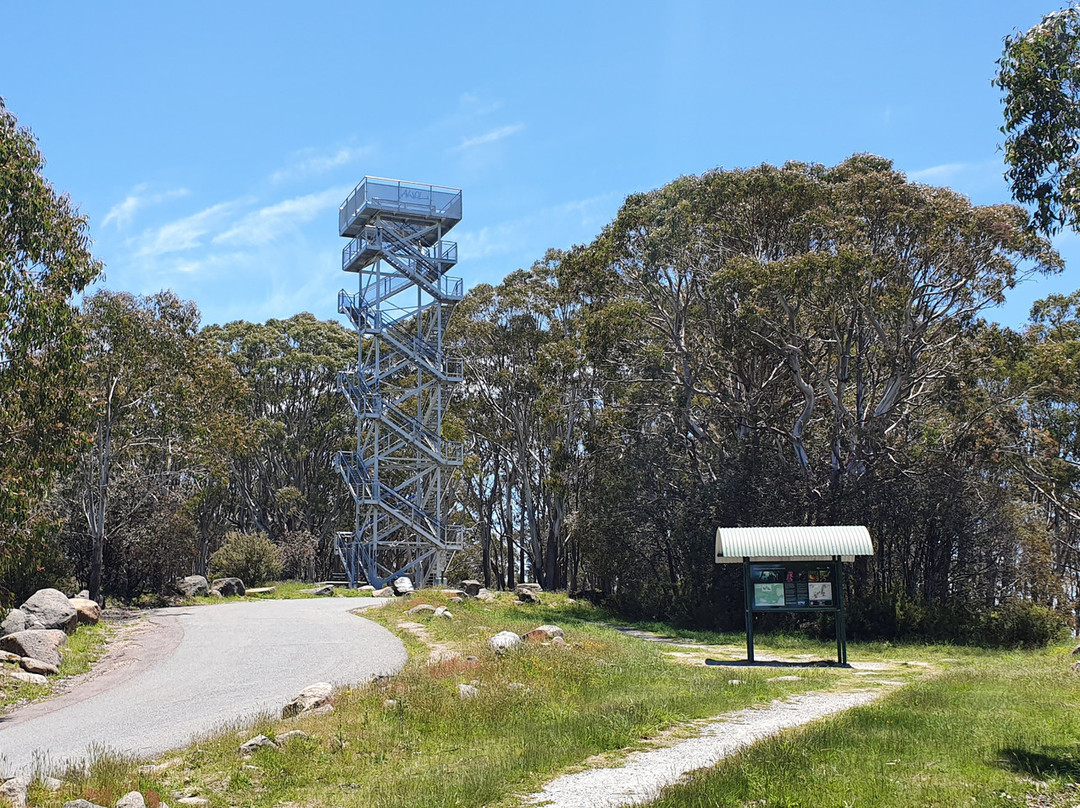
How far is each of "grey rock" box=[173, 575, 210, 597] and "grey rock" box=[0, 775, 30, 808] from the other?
92.0 feet

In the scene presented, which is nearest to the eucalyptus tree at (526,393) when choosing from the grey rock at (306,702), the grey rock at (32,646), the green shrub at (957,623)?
the green shrub at (957,623)

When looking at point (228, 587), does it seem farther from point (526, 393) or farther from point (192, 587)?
point (526, 393)

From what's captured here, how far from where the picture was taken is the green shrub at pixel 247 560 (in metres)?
42.0

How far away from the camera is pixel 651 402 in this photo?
37.7 meters

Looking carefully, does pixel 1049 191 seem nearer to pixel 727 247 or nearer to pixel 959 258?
pixel 959 258

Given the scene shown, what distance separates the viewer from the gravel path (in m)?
8.20

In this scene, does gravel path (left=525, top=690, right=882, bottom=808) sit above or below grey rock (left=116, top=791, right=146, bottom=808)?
below

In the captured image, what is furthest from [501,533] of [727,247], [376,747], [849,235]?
[376,747]

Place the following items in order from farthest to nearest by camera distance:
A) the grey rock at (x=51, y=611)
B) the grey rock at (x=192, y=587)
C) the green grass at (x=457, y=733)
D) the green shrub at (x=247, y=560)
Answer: the green shrub at (x=247, y=560)
the grey rock at (x=192, y=587)
the grey rock at (x=51, y=611)
the green grass at (x=457, y=733)

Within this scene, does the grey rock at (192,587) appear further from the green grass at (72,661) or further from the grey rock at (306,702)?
the grey rock at (306,702)

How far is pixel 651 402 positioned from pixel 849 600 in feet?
43.3

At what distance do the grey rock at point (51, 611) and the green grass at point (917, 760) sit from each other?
17.3m

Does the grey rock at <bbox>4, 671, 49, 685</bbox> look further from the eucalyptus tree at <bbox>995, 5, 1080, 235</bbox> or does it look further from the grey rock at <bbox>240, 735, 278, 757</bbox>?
the eucalyptus tree at <bbox>995, 5, 1080, 235</bbox>

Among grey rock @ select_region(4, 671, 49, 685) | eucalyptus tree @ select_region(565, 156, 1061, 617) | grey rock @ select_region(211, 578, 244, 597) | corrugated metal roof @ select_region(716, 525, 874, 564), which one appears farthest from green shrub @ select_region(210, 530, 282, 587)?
corrugated metal roof @ select_region(716, 525, 874, 564)
